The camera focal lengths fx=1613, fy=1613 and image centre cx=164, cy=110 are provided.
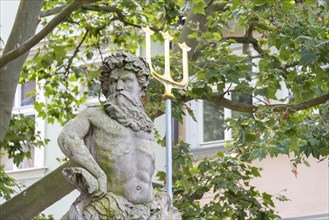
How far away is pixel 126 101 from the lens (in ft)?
39.7

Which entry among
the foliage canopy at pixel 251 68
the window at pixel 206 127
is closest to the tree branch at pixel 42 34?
the foliage canopy at pixel 251 68

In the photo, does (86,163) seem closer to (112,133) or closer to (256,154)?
(112,133)

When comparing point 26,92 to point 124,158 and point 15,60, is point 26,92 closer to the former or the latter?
point 15,60

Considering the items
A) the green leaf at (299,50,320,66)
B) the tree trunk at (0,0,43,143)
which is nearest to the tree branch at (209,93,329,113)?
the green leaf at (299,50,320,66)

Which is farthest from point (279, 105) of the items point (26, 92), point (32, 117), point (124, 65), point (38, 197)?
point (26, 92)

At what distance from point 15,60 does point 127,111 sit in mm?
7795

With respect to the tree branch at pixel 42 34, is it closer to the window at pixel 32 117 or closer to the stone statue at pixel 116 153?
the stone statue at pixel 116 153

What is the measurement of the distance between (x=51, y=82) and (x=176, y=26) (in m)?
2.24

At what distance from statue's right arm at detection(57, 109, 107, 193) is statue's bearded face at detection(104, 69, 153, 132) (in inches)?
8.3

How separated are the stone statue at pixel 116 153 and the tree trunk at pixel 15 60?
7.29 meters

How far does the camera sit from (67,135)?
38.9 ft

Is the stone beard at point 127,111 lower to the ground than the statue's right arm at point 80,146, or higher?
higher

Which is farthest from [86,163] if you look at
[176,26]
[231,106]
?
[176,26]

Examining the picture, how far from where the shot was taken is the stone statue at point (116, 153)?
1153 cm
